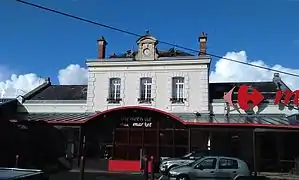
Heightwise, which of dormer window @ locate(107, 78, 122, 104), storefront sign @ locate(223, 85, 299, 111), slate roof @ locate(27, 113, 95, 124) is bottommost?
slate roof @ locate(27, 113, 95, 124)

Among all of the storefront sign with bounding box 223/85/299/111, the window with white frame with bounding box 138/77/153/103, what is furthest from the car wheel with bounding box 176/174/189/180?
the window with white frame with bounding box 138/77/153/103

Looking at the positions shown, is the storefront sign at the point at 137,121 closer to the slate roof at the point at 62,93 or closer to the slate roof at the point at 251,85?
the slate roof at the point at 251,85

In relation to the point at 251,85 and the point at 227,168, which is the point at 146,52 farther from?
the point at 227,168

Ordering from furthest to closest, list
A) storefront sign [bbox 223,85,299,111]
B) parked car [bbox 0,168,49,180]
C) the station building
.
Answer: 1. storefront sign [bbox 223,85,299,111]
2. the station building
3. parked car [bbox 0,168,49,180]

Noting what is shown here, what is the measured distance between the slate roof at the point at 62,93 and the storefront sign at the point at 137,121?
19.9 ft

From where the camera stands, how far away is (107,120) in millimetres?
27719

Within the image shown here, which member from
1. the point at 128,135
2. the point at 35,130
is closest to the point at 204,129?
the point at 128,135

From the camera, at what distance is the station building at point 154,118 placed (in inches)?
1058

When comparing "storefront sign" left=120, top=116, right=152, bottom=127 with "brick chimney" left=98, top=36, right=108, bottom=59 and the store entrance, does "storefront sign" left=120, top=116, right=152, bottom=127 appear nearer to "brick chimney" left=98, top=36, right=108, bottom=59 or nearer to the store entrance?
the store entrance

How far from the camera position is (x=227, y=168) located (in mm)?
17812

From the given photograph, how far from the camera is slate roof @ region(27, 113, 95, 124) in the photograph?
27.1 metres

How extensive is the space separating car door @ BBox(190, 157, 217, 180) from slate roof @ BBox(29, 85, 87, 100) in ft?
54.4

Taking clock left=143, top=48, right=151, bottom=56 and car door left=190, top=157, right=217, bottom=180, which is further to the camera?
clock left=143, top=48, right=151, bottom=56

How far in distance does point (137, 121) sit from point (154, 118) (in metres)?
1.20
